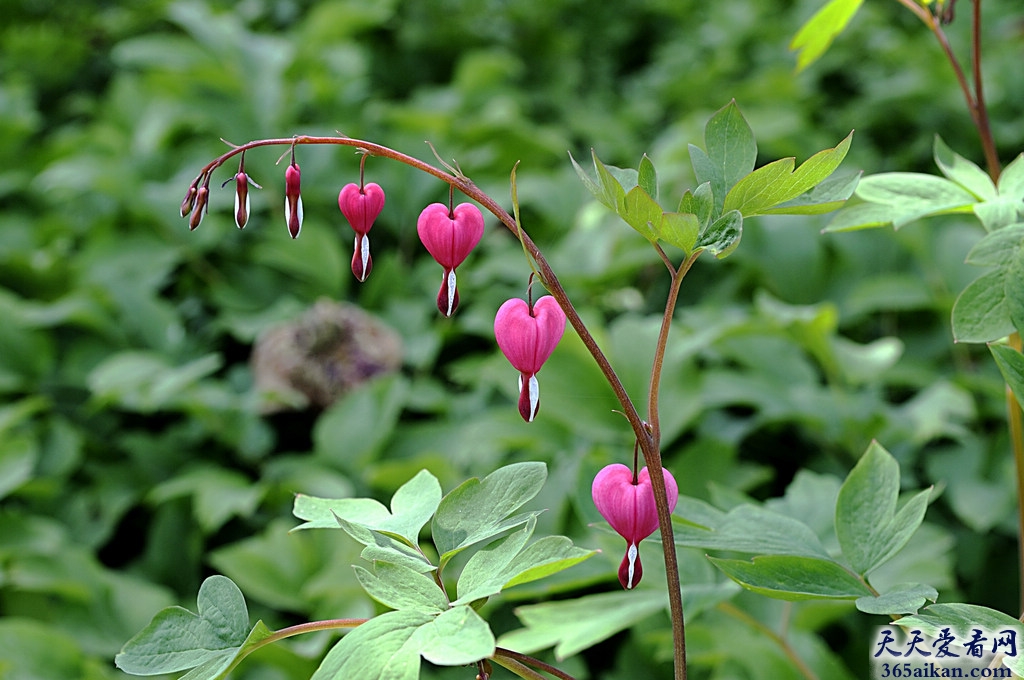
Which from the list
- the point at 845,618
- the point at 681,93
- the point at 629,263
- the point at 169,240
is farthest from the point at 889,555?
the point at 681,93

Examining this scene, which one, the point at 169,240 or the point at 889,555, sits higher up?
the point at 889,555

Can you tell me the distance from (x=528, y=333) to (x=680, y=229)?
95 millimetres

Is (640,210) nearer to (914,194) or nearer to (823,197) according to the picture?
(823,197)

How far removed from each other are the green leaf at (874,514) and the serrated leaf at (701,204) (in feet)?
0.69

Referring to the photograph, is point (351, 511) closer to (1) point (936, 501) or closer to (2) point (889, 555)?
(2) point (889, 555)

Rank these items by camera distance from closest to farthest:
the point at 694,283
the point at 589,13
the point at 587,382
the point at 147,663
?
1. the point at 147,663
2. the point at 587,382
3. the point at 694,283
4. the point at 589,13

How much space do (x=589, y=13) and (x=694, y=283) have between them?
1541 mm

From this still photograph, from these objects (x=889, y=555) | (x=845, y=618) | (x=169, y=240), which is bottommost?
(x=845, y=618)

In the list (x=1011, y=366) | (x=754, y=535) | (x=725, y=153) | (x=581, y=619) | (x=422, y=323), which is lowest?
(x=422, y=323)

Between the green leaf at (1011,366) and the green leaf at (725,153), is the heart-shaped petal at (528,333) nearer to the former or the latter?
the green leaf at (725,153)

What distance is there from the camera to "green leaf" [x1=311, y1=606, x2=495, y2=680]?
392mm

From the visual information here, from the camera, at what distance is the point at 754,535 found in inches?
22.3

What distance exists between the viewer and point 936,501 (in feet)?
4.40

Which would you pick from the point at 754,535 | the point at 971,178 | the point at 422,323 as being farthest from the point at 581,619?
the point at 422,323
